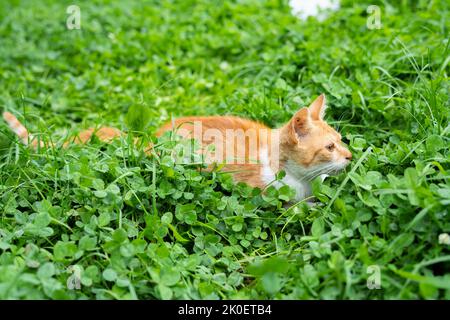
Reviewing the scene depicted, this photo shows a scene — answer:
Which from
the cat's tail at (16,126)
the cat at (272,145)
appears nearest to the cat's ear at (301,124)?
the cat at (272,145)

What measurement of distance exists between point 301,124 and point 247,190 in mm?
464

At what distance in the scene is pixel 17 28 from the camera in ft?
18.5

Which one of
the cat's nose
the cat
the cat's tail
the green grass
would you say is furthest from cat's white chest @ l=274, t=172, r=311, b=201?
the cat's tail

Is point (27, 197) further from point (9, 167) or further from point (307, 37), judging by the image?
point (307, 37)

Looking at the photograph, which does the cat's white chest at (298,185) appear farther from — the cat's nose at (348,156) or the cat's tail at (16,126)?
the cat's tail at (16,126)

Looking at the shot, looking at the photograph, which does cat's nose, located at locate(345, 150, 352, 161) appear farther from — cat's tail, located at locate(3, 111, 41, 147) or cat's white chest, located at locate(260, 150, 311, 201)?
cat's tail, located at locate(3, 111, 41, 147)

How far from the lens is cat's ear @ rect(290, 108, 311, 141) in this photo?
3.24m

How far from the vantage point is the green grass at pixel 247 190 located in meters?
2.58

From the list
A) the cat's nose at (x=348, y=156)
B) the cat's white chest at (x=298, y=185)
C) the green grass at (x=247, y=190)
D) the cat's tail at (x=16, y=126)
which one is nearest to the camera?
the green grass at (x=247, y=190)

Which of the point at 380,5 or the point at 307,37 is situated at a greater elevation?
the point at 380,5

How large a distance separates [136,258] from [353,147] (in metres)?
1.30

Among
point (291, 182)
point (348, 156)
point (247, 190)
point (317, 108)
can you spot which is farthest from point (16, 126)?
point (348, 156)

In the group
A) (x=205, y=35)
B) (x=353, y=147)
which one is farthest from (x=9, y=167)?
(x=205, y=35)

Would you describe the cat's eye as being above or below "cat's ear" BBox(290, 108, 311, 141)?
below
